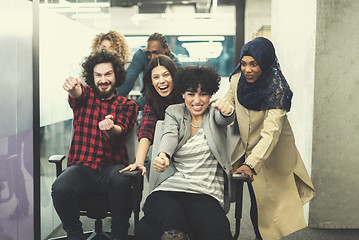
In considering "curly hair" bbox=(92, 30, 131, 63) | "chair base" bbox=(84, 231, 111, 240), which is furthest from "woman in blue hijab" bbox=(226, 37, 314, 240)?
"curly hair" bbox=(92, 30, 131, 63)

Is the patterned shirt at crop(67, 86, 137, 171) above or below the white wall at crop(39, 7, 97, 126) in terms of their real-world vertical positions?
below

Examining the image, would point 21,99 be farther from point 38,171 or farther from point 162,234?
point 162,234

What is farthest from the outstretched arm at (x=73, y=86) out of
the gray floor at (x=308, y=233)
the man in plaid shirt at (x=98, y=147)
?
the gray floor at (x=308, y=233)

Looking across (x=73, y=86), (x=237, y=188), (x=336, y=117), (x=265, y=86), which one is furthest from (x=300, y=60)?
(x=73, y=86)

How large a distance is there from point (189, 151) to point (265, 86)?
0.60 meters

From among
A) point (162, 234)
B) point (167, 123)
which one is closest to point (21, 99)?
point (167, 123)

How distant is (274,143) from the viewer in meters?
2.16

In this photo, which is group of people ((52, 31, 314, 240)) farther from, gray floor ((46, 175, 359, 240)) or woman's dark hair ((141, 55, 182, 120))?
gray floor ((46, 175, 359, 240))

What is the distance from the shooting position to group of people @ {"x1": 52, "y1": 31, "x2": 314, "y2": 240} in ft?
6.46

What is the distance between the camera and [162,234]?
1.78m

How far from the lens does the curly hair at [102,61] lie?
255 centimetres

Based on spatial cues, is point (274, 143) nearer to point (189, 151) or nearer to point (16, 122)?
point (189, 151)

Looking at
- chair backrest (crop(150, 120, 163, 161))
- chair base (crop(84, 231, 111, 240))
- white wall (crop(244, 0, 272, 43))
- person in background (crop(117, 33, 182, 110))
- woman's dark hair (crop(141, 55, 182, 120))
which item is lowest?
chair base (crop(84, 231, 111, 240))

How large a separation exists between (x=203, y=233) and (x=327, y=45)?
1.99 meters
